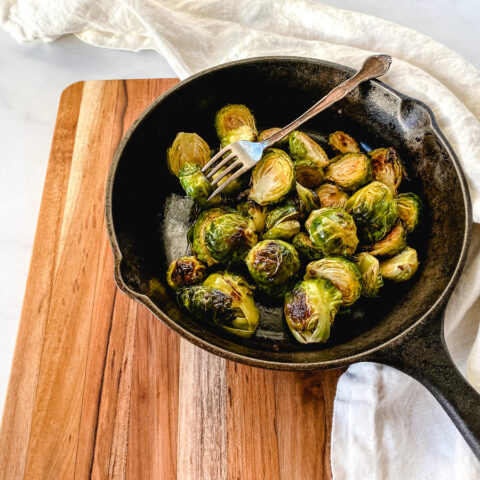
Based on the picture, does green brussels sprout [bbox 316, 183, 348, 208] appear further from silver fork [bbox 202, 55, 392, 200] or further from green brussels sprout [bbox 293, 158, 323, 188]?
silver fork [bbox 202, 55, 392, 200]

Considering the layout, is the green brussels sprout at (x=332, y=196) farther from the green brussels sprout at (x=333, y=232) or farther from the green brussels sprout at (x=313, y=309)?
the green brussels sprout at (x=313, y=309)

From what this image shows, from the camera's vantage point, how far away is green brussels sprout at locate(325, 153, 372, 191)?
202 centimetres

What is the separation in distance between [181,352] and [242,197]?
736 mm

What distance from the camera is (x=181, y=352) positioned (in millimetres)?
2014

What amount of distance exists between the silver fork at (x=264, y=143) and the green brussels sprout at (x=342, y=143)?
7.9 inches

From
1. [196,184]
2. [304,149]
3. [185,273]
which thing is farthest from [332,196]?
[185,273]

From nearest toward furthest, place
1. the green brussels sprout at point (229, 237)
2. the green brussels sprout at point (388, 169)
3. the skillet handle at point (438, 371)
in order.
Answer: the skillet handle at point (438, 371) < the green brussels sprout at point (229, 237) < the green brussels sprout at point (388, 169)

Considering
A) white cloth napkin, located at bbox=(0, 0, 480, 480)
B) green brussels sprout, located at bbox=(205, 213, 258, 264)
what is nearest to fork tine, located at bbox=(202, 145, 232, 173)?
green brussels sprout, located at bbox=(205, 213, 258, 264)

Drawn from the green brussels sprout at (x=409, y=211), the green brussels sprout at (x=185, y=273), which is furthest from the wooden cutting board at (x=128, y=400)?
the green brussels sprout at (x=409, y=211)

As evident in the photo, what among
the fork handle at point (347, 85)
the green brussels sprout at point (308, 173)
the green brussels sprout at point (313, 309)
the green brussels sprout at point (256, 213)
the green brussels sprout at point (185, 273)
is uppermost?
the fork handle at point (347, 85)

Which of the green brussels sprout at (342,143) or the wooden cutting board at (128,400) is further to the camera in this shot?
the green brussels sprout at (342,143)

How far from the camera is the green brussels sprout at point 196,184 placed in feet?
6.42

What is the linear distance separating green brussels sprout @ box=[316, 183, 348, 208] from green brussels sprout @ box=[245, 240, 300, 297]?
0.32 metres

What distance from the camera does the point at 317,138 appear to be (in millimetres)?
2328
